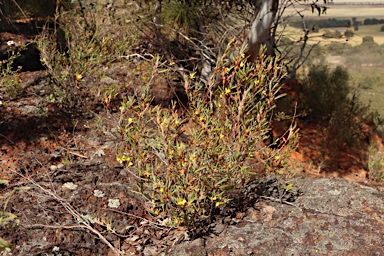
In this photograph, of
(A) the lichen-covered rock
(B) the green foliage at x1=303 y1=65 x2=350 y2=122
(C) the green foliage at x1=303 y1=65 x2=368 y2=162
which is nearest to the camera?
(A) the lichen-covered rock

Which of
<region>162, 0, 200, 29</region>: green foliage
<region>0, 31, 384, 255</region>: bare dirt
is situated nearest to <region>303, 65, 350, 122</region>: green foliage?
<region>162, 0, 200, 29</region>: green foliage

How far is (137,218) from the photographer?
2.35 m

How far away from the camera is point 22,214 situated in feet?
7.24

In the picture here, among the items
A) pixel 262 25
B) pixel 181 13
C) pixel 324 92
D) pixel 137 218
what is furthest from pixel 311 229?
pixel 324 92

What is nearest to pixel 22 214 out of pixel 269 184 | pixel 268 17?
pixel 269 184

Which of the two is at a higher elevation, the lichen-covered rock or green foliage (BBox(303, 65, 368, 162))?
the lichen-covered rock

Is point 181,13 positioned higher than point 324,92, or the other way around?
point 181,13

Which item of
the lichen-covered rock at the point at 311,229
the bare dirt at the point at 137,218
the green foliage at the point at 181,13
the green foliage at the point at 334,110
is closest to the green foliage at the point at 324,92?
the green foliage at the point at 334,110

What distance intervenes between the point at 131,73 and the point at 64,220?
102 inches

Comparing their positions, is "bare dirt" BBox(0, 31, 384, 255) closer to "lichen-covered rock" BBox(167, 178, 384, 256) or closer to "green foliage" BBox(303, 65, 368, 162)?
"lichen-covered rock" BBox(167, 178, 384, 256)

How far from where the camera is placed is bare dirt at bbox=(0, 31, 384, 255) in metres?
1.96

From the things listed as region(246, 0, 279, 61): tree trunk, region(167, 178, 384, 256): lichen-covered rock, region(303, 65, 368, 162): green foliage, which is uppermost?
region(246, 0, 279, 61): tree trunk

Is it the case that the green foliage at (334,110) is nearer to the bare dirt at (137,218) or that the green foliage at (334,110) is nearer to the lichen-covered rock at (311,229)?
the lichen-covered rock at (311,229)

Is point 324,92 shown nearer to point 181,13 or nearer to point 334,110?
point 334,110
